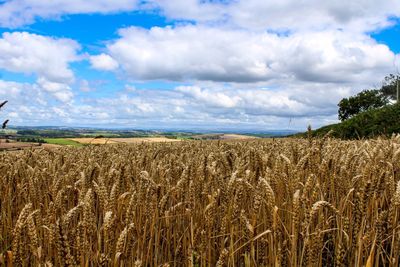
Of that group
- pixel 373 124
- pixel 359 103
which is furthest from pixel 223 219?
pixel 359 103

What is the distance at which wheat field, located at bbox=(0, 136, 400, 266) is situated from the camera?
2.49 metres

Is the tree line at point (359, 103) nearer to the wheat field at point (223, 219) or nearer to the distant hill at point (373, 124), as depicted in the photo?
the distant hill at point (373, 124)

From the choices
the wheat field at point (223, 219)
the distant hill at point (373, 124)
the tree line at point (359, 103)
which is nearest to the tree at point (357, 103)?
the tree line at point (359, 103)

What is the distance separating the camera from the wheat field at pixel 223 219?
249 cm

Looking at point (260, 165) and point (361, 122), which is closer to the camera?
point (260, 165)

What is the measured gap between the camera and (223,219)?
9.34 feet

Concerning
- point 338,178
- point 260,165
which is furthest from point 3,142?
point 338,178

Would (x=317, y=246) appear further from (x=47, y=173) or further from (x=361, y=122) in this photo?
(x=361, y=122)

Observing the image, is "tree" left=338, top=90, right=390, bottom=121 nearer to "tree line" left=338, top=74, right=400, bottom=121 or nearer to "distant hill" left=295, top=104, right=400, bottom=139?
"tree line" left=338, top=74, right=400, bottom=121

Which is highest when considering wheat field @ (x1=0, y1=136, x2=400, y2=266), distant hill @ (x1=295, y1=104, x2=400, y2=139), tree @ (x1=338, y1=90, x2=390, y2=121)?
tree @ (x1=338, y1=90, x2=390, y2=121)

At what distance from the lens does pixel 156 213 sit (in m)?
3.46

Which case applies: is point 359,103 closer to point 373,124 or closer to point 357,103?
point 357,103

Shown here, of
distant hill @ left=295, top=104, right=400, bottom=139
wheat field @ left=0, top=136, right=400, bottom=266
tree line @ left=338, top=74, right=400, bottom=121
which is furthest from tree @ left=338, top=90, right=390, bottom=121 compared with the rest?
wheat field @ left=0, top=136, right=400, bottom=266

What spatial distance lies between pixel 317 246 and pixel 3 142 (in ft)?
12.0
